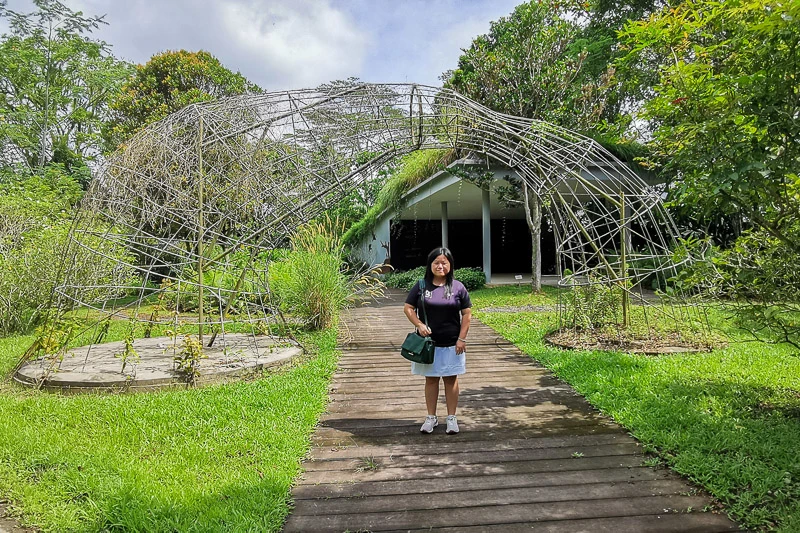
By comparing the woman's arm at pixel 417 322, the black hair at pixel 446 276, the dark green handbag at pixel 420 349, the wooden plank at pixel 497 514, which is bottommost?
the wooden plank at pixel 497 514

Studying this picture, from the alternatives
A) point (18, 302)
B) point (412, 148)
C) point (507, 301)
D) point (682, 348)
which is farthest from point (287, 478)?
point (507, 301)

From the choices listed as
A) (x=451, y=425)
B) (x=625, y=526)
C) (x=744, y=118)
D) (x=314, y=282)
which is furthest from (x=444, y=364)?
(x=314, y=282)

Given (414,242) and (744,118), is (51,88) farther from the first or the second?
(744,118)

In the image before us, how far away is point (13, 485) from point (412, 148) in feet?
16.6

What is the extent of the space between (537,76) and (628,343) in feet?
25.3

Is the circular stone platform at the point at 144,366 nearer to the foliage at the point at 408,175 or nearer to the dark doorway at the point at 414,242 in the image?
the foliage at the point at 408,175

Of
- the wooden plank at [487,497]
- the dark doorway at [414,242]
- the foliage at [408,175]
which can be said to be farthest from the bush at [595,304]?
the dark doorway at [414,242]

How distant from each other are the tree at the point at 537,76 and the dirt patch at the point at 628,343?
5728 mm

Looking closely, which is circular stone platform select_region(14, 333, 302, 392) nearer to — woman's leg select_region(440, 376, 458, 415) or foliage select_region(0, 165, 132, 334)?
foliage select_region(0, 165, 132, 334)

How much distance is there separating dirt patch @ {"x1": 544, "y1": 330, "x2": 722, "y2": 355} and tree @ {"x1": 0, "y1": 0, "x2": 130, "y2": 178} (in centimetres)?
A: 1952

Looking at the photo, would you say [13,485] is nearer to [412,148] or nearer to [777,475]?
[777,475]

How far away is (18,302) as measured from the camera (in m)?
8.59

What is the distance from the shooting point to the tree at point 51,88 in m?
17.8

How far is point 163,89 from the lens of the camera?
1812cm
